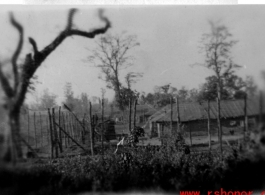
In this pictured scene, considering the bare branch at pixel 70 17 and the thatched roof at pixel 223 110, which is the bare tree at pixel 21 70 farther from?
the thatched roof at pixel 223 110

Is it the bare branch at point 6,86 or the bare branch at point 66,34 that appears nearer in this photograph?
the bare branch at point 6,86

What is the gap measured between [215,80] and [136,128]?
303cm

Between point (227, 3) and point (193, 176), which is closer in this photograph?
point (193, 176)

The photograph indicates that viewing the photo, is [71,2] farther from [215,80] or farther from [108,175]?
[215,80]

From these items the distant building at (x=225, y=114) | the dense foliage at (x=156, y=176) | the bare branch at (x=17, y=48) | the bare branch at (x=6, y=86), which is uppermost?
the bare branch at (x=17, y=48)

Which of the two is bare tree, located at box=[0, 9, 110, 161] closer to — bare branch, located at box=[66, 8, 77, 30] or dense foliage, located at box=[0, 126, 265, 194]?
bare branch, located at box=[66, 8, 77, 30]

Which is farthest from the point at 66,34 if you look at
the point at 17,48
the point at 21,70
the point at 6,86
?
the point at 6,86

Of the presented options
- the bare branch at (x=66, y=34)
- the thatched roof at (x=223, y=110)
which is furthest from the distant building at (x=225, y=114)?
the bare branch at (x=66, y=34)

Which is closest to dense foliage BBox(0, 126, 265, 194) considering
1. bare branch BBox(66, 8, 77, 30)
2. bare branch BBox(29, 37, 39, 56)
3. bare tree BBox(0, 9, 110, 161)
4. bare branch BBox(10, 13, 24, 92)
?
bare tree BBox(0, 9, 110, 161)

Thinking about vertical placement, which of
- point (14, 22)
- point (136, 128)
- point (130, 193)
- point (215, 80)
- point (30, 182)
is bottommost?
point (130, 193)

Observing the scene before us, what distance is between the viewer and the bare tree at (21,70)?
503 cm

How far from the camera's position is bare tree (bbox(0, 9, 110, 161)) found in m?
5.03

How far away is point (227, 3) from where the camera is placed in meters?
5.63

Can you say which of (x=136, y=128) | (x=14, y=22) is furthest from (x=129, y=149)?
(x=14, y=22)
